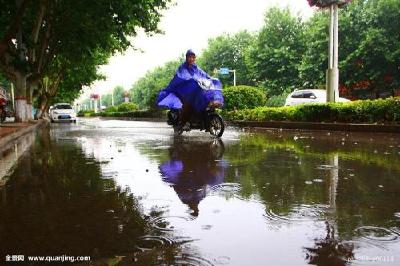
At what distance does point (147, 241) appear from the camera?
9.53ft

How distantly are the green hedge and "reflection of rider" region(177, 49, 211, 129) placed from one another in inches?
233

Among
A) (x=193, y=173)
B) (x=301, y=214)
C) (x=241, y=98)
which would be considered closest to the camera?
(x=301, y=214)

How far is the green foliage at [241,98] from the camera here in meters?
23.5

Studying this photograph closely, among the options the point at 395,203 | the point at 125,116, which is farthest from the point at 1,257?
the point at 125,116

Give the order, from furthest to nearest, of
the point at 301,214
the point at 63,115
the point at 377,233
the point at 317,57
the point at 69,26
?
the point at 317,57 < the point at 63,115 < the point at 69,26 < the point at 301,214 < the point at 377,233

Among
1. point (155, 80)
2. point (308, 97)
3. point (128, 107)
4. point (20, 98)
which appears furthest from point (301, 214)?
point (155, 80)

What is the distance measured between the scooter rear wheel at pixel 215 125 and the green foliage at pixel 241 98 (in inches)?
431

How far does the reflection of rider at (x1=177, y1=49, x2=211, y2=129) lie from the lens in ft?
38.8

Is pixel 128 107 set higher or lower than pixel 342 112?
higher

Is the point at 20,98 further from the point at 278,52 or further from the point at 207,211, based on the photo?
the point at 278,52

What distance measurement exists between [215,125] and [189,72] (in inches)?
69.4

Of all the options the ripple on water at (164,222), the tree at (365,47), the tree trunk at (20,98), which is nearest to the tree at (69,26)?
the tree trunk at (20,98)

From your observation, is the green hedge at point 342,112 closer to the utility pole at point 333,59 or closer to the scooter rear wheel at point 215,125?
the utility pole at point 333,59

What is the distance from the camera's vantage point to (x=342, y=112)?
1526 centimetres
